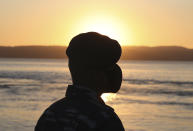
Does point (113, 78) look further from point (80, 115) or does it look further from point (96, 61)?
point (80, 115)

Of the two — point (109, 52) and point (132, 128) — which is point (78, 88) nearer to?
point (109, 52)

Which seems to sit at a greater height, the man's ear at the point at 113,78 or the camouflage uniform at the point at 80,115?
the man's ear at the point at 113,78

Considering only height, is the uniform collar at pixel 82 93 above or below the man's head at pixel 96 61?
below

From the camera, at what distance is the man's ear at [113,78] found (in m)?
1.87

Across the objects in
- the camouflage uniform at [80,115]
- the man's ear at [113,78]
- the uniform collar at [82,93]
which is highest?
the man's ear at [113,78]

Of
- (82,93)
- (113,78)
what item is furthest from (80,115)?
(113,78)

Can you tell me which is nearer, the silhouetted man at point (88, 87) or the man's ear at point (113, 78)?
the silhouetted man at point (88, 87)

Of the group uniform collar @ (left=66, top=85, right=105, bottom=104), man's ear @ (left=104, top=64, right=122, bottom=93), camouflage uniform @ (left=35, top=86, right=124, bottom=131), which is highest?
man's ear @ (left=104, top=64, right=122, bottom=93)

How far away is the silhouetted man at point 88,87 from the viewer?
1736mm

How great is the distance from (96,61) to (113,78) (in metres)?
0.10

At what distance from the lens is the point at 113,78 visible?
1877mm

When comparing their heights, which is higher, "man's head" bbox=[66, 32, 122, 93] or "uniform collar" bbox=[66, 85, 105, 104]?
"man's head" bbox=[66, 32, 122, 93]

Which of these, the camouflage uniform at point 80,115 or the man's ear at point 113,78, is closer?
the camouflage uniform at point 80,115

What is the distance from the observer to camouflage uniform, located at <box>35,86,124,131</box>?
171cm
